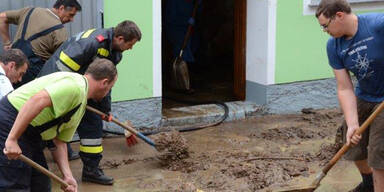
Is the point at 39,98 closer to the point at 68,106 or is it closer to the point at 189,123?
the point at 68,106

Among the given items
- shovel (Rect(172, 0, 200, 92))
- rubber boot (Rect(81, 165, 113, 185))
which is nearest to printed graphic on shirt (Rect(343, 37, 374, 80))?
rubber boot (Rect(81, 165, 113, 185))

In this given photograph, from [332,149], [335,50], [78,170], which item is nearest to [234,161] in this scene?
[332,149]

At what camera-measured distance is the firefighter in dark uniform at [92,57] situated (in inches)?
233

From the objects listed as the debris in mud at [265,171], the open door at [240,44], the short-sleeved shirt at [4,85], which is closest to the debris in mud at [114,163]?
the debris in mud at [265,171]

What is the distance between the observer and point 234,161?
695 centimetres

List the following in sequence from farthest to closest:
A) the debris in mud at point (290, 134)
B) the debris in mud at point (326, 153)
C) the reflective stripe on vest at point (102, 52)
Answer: the debris in mud at point (290, 134) < the debris in mud at point (326, 153) < the reflective stripe on vest at point (102, 52)

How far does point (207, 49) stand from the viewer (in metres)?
11.9

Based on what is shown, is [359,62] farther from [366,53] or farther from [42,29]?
[42,29]

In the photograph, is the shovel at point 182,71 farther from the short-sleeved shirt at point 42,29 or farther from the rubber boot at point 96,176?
the rubber boot at point 96,176

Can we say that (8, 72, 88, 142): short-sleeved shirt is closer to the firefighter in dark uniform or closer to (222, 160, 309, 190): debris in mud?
the firefighter in dark uniform

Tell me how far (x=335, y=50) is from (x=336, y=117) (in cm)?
365

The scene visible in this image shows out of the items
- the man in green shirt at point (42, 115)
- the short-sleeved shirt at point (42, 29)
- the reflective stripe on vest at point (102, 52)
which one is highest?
the short-sleeved shirt at point (42, 29)

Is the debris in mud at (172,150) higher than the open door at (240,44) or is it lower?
lower

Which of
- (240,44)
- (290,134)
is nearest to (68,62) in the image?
(290,134)
